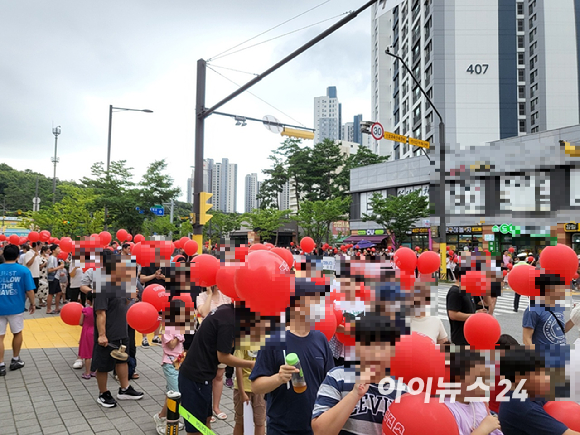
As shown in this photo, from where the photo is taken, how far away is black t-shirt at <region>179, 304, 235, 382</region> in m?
3.33

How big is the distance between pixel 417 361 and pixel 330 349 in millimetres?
1427

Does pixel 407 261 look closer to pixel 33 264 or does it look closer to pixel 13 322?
pixel 13 322

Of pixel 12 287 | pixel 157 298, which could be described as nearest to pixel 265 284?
pixel 157 298

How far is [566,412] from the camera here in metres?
2.07

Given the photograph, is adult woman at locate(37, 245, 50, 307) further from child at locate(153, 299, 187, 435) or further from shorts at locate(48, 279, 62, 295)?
child at locate(153, 299, 187, 435)

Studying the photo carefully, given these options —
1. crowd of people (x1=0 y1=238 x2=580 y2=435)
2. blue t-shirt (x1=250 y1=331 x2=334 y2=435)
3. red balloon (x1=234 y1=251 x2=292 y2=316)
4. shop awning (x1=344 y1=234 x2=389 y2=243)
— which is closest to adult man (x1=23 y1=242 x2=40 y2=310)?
crowd of people (x1=0 y1=238 x2=580 y2=435)

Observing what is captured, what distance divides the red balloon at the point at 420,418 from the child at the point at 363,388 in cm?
11

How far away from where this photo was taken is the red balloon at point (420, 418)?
145 centimetres

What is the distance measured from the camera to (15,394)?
5.54m

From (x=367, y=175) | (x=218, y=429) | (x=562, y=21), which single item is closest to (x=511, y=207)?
(x=367, y=175)

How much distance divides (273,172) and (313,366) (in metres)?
61.6

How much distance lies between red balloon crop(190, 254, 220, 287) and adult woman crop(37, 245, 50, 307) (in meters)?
9.44

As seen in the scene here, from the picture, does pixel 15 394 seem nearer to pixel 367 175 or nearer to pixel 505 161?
pixel 505 161

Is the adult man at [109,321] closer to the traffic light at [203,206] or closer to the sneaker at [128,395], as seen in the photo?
the sneaker at [128,395]
